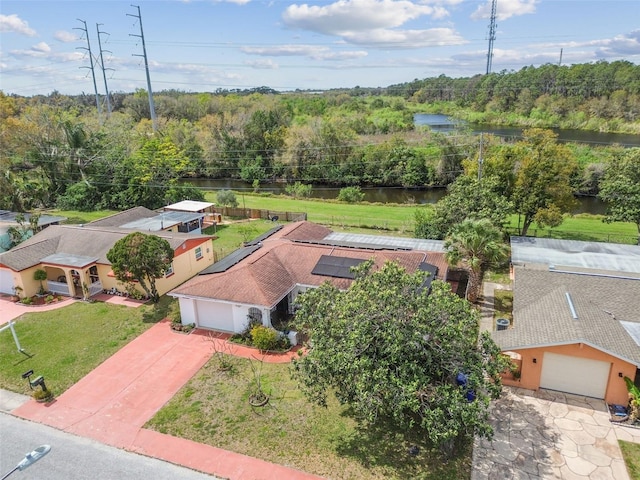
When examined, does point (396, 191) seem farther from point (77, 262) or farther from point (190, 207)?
point (77, 262)

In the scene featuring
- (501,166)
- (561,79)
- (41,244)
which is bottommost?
(41,244)

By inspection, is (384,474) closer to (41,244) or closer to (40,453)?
(40,453)

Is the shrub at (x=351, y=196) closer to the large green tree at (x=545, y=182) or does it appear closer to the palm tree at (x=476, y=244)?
the large green tree at (x=545, y=182)

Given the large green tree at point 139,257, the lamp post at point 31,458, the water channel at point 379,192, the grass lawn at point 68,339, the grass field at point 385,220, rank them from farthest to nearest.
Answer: the water channel at point 379,192 → the grass field at point 385,220 → the large green tree at point 139,257 → the grass lawn at point 68,339 → the lamp post at point 31,458

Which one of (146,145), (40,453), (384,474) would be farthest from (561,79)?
(40,453)

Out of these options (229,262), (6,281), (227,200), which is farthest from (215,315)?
(227,200)

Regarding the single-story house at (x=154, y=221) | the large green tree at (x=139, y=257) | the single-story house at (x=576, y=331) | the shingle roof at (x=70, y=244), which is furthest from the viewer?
the single-story house at (x=154, y=221)

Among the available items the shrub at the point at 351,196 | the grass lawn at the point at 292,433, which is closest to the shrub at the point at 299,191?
the shrub at the point at 351,196

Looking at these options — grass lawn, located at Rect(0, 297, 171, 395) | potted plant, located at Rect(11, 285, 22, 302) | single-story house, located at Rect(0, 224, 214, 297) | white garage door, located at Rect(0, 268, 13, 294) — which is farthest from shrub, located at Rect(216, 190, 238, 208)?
potted plant, located at Rect(11, 285, 22, 302)
